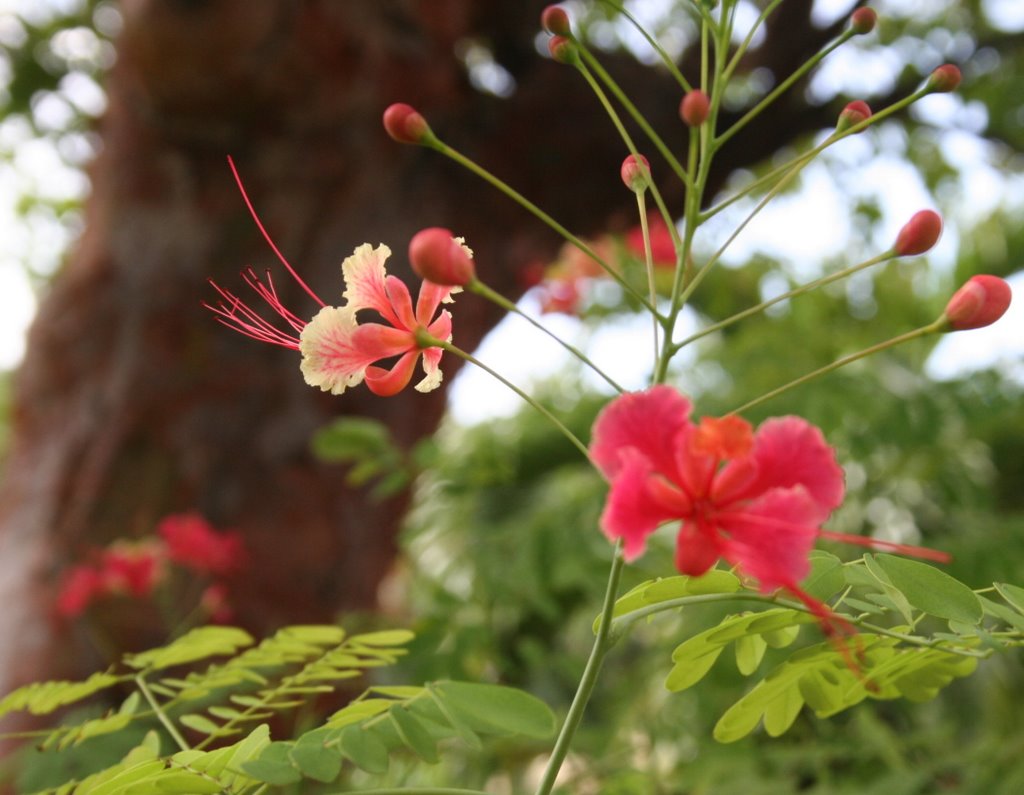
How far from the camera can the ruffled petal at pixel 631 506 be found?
51cm

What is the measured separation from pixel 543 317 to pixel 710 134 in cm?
171

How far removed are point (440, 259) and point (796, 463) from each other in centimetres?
22

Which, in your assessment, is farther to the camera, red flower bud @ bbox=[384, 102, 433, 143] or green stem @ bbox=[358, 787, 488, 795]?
red flower bud @ bbox=[384, 102, 433, 143]

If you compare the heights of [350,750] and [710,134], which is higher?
[710,134]

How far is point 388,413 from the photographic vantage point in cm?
234

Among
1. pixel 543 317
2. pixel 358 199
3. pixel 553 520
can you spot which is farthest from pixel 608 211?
pixel 553 520

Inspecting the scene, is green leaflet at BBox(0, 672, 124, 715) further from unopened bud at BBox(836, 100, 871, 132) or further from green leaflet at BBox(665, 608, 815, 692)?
unopened bud at BBox(836, 100, 871, 132)

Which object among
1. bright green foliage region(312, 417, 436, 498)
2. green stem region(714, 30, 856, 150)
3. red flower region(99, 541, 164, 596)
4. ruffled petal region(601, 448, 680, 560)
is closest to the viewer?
ruffled petal region(601, 448, 680, 560)

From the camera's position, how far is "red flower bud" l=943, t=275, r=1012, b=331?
0.64 meters

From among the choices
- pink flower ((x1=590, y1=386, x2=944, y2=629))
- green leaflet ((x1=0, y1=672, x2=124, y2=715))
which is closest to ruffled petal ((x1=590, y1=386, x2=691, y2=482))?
pink flower ((x1=590, y1=386, x2=944, y2=629))

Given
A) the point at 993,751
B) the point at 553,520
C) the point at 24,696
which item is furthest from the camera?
the point at 553,520

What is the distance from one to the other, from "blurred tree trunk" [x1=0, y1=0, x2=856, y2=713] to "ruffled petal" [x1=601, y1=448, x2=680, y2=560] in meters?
1.59

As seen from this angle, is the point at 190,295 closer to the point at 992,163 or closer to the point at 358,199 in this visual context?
the point at 358,199

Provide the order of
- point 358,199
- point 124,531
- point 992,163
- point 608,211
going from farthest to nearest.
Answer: point 992,163, point 608,211, point 358,199, point 124,531
